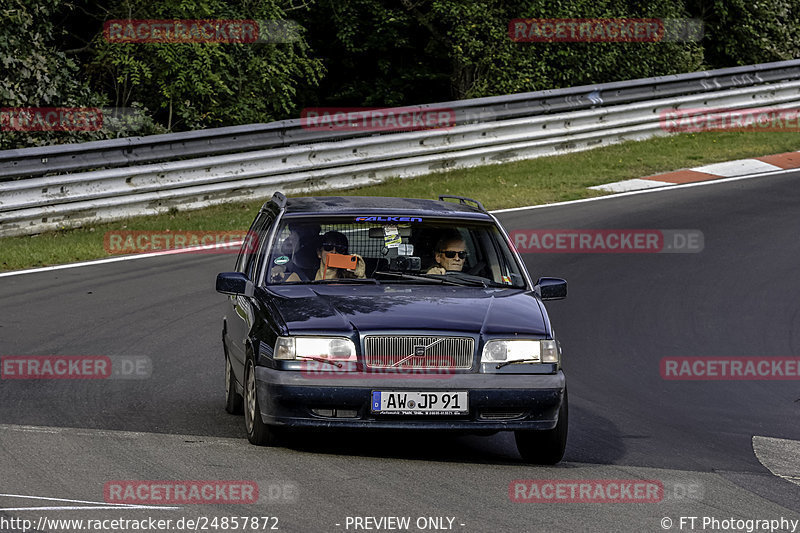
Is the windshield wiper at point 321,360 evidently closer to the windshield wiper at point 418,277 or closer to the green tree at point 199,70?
the windshield wiper at point 418,277

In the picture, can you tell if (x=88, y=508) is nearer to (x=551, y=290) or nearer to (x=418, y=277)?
(x=418, y=277)

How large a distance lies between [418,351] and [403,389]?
0.24 m

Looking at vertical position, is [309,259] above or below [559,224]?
above

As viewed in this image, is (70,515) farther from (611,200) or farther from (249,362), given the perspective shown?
(611,200)

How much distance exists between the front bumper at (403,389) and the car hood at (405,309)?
0.29 meters

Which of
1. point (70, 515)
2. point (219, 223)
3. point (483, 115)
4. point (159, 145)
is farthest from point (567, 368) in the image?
point (483, 115)

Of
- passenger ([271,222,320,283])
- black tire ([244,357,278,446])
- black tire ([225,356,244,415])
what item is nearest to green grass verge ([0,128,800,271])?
black tire ([225,356,244,415])

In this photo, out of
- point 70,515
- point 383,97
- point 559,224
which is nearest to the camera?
point 70,515

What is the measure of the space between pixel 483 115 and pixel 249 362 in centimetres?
1379

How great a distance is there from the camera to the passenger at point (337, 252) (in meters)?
8.22

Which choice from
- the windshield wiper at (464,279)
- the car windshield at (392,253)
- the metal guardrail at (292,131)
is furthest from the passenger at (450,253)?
the metal guardrail at (292,131)

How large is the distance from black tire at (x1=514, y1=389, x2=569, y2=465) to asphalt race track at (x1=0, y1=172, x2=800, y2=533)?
0.36 feet

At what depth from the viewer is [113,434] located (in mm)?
7754

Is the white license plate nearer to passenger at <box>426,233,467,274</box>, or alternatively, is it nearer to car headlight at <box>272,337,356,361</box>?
car headlight at <box>272,337,356,361</box>
